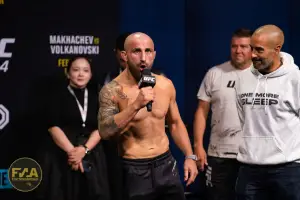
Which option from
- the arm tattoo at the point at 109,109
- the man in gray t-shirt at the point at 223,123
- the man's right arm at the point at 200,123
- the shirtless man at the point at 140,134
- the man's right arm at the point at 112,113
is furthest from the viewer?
the man's right arm at the point at 200,123

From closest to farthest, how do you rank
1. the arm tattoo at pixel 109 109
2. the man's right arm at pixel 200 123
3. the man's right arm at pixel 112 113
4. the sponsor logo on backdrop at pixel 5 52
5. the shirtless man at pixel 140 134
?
the man's right arm at pixel 112 113
the arm tattoo at pixel 109 109
the shirtless man at pixel 140 134
the man's right arm at pixel 200 123
the sponsor logo on backdrop at pixel 5 52

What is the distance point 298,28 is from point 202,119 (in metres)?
2.06

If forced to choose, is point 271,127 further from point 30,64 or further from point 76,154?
point 30,64

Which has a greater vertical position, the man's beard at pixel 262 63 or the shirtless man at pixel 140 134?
the man's beard at pixel 262 63

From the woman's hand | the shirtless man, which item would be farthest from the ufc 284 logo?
the woman's hand

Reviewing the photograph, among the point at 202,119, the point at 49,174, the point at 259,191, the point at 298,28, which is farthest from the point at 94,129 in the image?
the point at 298,28

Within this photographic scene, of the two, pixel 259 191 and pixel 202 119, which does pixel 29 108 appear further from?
pixel 259 191

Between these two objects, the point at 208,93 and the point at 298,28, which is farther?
the point at 298,28

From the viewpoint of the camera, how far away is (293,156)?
15.2ft

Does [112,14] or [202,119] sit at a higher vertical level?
[112,14]

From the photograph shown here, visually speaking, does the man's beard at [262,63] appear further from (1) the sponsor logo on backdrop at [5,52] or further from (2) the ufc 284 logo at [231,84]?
(1) the sponsor logo on backdrop at [5,52]

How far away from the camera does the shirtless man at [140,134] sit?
4.57m

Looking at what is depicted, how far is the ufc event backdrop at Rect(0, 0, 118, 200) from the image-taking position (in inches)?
262

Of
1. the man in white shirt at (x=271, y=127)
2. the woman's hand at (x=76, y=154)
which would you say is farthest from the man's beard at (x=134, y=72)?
the woman's hand at (x=76, y=154)
